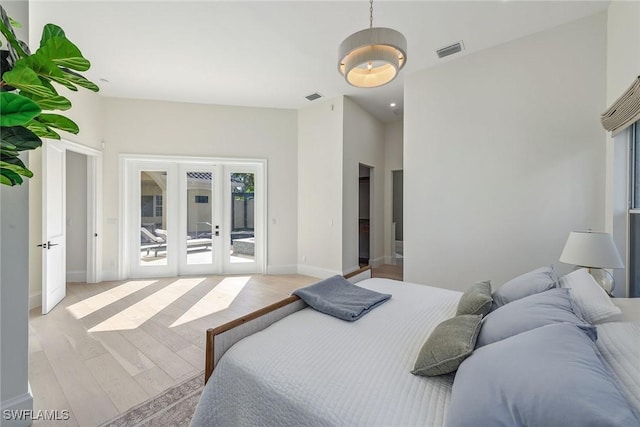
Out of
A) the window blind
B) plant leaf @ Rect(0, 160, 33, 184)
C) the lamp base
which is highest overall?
the window blind

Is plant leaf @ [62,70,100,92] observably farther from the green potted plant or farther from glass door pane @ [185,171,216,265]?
glass door pane @ [185,171,216,265]

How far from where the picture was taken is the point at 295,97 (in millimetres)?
4719

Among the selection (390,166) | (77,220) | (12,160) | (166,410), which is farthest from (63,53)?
(390,166)

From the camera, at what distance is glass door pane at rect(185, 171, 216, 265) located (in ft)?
16.4

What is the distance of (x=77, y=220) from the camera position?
14.8 ft

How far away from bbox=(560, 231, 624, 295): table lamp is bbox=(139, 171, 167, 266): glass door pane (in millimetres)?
5666

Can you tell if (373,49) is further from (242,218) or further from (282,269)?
(282,269)

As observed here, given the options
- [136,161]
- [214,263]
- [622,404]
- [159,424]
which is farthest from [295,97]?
[622,404]

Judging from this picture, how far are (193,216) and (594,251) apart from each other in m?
5.45

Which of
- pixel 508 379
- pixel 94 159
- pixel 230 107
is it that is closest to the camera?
pixel 508 379

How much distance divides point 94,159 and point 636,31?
6.77m

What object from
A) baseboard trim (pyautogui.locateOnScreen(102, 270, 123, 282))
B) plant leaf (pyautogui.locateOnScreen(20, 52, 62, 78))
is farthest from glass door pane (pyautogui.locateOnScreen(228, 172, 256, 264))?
plant leaf (pyautogui.locateOnScreen(20, 52, 62, 78))

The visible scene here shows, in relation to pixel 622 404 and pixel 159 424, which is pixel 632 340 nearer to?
pixel 622 404

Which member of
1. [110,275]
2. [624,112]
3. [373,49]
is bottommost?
[110,275]
